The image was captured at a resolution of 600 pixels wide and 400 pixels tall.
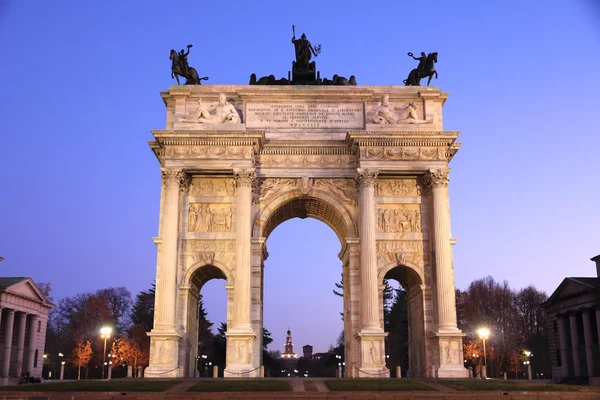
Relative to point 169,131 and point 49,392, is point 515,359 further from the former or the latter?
point 49,392

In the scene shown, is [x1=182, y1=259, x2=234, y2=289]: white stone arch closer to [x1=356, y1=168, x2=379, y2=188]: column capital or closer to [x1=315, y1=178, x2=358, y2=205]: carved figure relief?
[x1=315, y1=178, x2=358, y2=205]: carved figure relief

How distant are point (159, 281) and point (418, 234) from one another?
554 inches

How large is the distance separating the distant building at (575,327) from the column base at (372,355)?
21071 mm

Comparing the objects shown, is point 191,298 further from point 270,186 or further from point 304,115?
point 304,115

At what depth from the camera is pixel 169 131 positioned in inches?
1410

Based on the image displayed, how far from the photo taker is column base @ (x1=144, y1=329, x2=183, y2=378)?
32906 mm

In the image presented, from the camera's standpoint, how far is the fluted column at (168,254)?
111ft

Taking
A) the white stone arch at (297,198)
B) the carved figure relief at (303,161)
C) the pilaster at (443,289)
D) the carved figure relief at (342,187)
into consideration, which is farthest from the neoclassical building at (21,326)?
the pilaster at (443,289)

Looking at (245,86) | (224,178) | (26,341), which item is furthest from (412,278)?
(26,341)

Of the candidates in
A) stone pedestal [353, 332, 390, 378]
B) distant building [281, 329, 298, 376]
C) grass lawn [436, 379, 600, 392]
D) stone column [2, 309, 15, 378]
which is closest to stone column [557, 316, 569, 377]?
stone pedestal [353, 332, 390, 378]

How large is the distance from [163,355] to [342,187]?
12999mm

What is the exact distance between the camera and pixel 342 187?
122 feet

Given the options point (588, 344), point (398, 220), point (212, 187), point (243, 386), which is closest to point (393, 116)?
point (398, 220)

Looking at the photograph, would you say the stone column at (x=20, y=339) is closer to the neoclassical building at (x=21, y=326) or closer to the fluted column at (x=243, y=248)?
the neoclassical building at (x=21, y=326)
